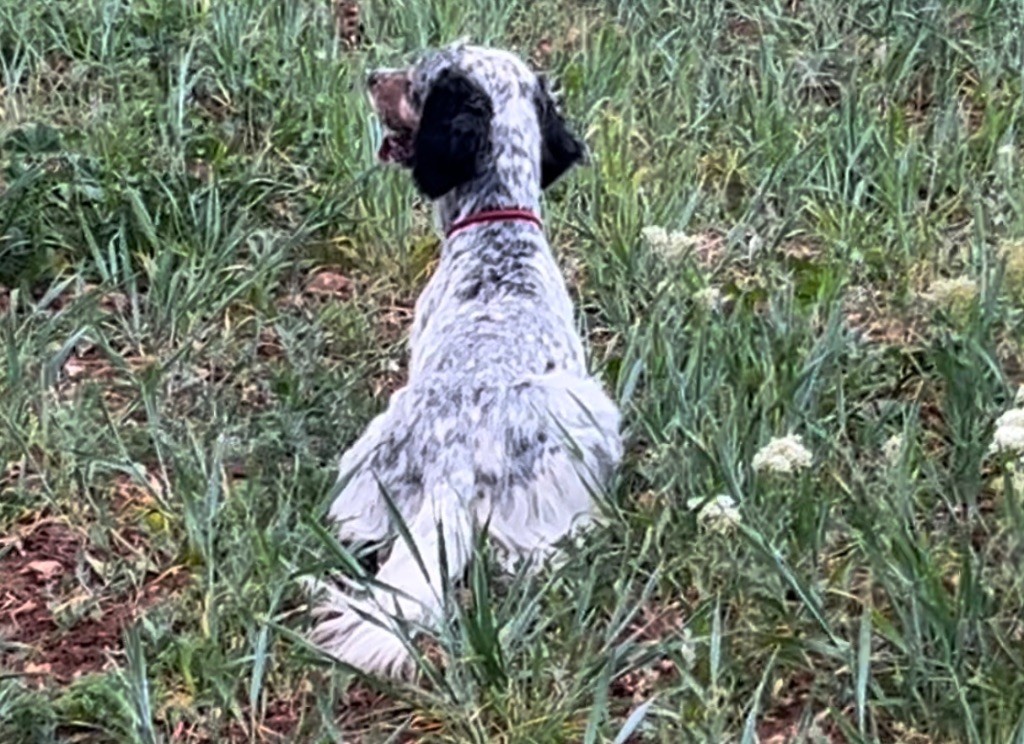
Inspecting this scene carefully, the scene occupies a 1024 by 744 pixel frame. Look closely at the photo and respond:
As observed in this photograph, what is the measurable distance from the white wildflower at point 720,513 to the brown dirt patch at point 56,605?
1.09 m

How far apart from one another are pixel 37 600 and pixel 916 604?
1765 millimetres

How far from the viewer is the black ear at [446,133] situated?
13.9 feet

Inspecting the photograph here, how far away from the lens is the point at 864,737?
3096 millimetres

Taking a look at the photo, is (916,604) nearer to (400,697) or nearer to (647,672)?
(647,672)

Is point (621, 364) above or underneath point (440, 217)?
underneath

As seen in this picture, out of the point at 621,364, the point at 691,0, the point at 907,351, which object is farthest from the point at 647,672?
the point at 691,0

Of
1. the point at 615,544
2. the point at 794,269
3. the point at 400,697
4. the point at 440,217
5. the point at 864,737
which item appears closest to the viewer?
the point at 864,737

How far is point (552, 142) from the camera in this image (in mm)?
4445

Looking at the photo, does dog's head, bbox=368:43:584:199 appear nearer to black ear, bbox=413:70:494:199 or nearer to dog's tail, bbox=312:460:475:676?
black ear, bbox=413:70:494:199

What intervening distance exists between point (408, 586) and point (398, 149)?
1330mm

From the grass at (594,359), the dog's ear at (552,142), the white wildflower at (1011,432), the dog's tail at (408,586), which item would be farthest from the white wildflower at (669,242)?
the white wildflower at (1011,432)

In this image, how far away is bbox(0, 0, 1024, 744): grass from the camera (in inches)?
131

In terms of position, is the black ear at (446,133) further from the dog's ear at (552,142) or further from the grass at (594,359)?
the grass at (594,359)

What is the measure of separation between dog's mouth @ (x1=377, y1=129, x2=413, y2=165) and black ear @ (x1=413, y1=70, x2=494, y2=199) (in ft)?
0.48
